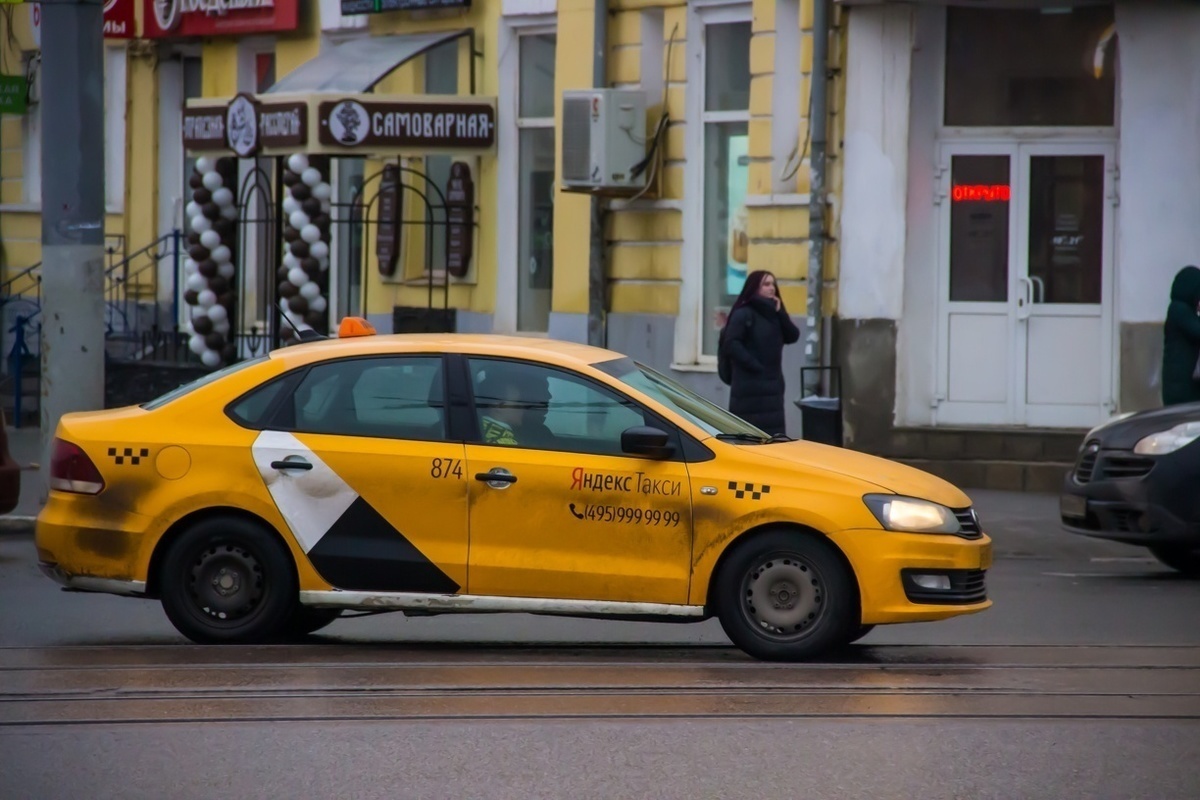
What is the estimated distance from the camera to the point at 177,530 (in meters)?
8.80

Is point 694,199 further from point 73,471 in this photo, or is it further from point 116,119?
point 73,471

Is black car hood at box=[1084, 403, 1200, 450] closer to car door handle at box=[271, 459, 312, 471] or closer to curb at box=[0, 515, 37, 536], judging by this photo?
car door handle at box=[271, 459, 312, 471]

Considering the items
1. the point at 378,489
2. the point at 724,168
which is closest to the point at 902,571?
the point at 378,489

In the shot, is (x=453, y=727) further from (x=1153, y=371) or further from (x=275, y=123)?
(x=275, y=123)

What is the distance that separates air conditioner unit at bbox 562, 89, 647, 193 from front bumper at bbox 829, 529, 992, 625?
10159 mm

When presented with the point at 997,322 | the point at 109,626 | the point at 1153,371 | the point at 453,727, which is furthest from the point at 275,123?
the point at 453,727

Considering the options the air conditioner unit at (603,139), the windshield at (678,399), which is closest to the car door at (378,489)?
the windshield at (678,399)

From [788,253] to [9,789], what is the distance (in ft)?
39.0

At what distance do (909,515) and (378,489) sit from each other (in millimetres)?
2308

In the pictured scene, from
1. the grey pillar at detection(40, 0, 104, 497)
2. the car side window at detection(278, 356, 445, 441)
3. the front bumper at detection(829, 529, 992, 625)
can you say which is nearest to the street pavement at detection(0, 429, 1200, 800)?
the front bumper at detection(829, 529, 992, 625)

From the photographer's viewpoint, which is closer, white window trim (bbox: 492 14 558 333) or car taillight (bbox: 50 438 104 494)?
car taillight (bbox: 50 438 104 494)

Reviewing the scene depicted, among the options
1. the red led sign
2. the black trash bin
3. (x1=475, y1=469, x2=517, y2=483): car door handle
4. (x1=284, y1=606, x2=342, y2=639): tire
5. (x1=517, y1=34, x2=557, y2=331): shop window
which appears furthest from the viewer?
(x1=517, y1=34, x2=557, y2=331): shop window

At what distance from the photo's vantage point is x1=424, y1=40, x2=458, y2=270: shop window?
68.9 feet

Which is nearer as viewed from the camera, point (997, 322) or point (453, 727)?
point (453, 727)
